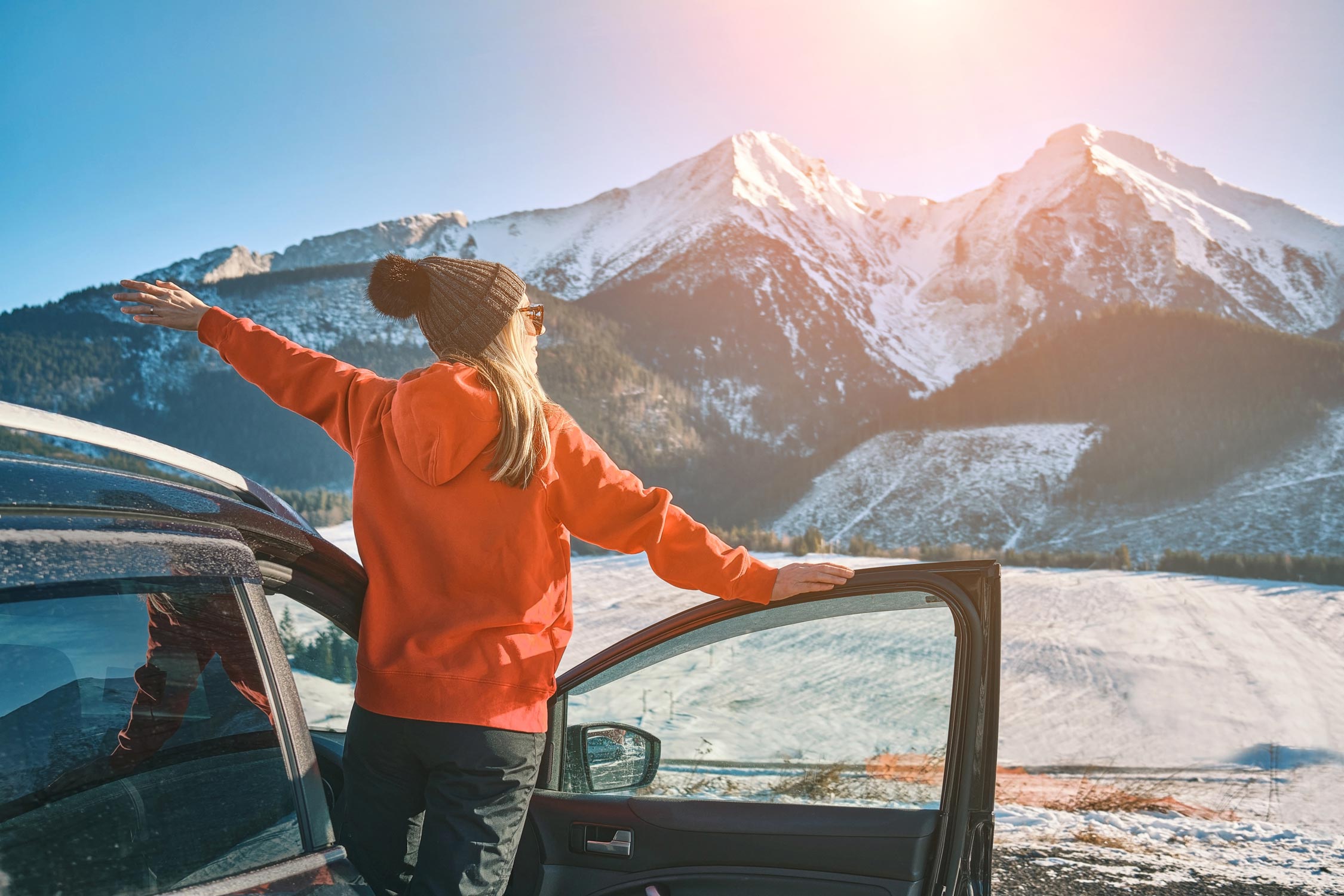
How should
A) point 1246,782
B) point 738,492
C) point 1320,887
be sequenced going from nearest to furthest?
point 1320,887, point 1246,782, point 738,492

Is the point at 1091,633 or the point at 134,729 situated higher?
the point at 134,729

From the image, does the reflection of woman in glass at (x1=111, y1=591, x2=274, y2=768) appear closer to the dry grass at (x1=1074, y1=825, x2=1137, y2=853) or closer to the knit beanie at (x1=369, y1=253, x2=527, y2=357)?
the knit beanie at (x1=369, y1=253, x2=527, y2=357)

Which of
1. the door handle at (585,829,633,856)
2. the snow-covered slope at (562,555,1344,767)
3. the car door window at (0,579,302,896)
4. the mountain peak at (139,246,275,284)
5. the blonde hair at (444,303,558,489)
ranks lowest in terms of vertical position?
the snow-covered slope at (562,555,1344,767)

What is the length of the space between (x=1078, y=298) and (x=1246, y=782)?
11634 centimetres

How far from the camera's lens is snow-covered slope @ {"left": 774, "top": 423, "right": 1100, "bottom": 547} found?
167 feet

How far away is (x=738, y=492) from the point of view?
192ft

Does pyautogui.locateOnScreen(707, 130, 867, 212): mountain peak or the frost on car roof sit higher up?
pyautogui.locateOnScreen(707, 130, 867, 212): mountain peak

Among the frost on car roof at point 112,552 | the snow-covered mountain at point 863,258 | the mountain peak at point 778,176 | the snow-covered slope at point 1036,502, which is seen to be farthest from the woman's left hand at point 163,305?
the mountain peak at point 778,176

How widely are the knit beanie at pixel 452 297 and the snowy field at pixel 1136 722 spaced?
3.02 feet

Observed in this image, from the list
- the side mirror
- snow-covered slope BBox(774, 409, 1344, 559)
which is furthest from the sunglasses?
snow-covered slope BBox(774, 409, 1344, 559)

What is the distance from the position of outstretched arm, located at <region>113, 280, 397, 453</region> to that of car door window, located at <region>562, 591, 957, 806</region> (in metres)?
0.77

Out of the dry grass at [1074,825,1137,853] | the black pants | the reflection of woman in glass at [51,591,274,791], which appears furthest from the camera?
the dry grass at [1074,825,1137,853]

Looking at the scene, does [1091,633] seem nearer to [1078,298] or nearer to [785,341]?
[785,341]

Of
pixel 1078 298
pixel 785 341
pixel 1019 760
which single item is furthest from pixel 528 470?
pixel 1078 298
